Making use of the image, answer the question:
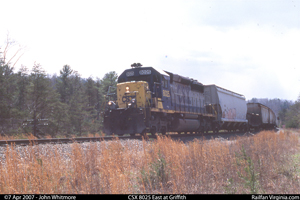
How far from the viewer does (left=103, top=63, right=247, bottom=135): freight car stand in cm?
1264

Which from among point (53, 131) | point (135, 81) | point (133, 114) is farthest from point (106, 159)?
point (53, 131)

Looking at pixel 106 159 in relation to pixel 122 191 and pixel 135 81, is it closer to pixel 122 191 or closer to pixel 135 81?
pixel 122 191

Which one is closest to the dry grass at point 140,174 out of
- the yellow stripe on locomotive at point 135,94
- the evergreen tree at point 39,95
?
the yellow stripe on locomotive at point 135,94

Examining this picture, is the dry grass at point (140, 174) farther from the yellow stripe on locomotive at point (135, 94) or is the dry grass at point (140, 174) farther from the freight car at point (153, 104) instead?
the yellow stripe on locomotive at point (135, 94)

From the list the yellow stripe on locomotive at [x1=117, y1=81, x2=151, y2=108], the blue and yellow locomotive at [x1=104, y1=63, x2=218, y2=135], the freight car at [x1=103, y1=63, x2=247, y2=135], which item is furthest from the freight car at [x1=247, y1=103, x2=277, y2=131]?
the yellow stripe on locomotive at [x1=117, y1=81, x2=151, y2=108]

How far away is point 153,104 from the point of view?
523 inches

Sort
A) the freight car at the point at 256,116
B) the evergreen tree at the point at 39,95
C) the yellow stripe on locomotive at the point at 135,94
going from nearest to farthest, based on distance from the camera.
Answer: the yellow stripe on locomotive at the point at 135,94, the evergreen tree at the point at 39,95, the freight car at the point at 256,116

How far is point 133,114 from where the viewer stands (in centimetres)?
1254

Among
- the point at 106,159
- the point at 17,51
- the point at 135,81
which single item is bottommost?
the point at 106,159

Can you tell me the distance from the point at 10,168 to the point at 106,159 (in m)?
1.85

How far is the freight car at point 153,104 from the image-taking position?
41.5ft

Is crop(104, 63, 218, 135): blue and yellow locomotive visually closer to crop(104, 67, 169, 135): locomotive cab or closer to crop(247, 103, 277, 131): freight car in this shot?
crop(104, 67, 169, 135): locomotive cab

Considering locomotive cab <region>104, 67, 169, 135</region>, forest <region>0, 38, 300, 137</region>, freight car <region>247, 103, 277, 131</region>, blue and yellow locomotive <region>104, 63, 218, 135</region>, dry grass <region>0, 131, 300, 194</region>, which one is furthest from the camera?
freight car <region>247, 103, 277, 131</region>

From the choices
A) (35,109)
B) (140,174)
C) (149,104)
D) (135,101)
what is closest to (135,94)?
(135,101)
